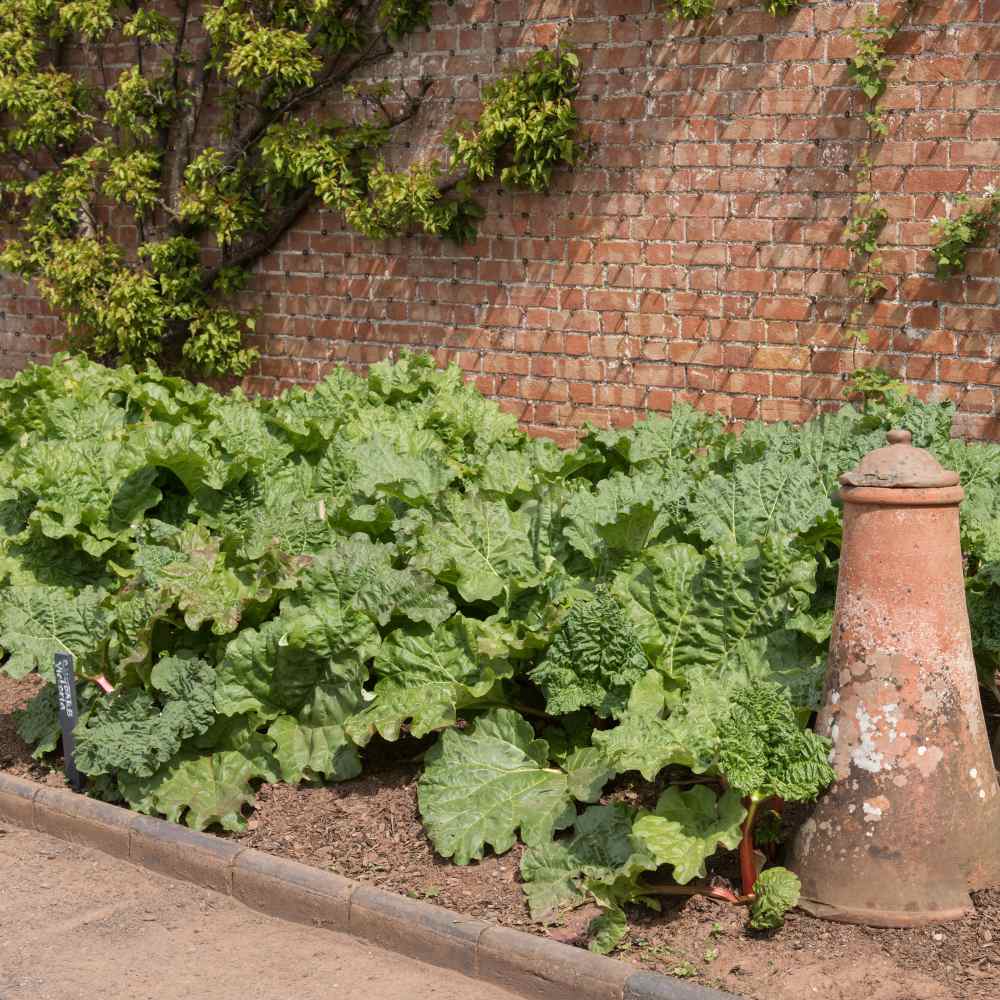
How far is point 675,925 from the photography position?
421 cm

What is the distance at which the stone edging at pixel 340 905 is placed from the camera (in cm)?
403

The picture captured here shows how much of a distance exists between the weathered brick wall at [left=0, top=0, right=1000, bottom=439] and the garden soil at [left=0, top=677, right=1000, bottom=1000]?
3.20m

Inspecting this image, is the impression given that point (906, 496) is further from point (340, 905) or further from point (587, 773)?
point (340, 905)

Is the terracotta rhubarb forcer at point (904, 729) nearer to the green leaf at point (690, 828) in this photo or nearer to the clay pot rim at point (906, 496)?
the clay pot rim at point (906, 496)

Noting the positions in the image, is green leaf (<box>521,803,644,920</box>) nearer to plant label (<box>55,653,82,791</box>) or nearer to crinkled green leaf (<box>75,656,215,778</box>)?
crinkled green leaf (<box>75,656,215,778</box>)

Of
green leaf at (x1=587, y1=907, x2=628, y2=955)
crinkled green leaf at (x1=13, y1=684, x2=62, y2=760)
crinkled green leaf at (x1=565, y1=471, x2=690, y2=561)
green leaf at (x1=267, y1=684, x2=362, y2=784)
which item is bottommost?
green leaf at (x1=587, y1=907, x2=628, y2=955)

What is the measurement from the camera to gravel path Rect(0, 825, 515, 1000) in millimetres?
4270

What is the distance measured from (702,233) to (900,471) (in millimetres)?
3917

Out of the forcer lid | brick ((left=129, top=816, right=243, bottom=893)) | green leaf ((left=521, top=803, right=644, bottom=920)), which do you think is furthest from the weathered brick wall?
brick ((left=129, top=816, right=243, bottom=893))

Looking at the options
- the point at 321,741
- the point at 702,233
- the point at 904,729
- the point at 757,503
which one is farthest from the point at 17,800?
the point at 702,233

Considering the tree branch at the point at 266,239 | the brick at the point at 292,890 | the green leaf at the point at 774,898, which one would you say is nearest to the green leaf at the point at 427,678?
the brick at the point at 292,890

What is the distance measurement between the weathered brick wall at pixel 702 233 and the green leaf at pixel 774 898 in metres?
3.46

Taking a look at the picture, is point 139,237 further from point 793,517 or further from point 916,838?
point 916,838

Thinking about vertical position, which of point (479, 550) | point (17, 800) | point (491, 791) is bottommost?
point (17, 800)
